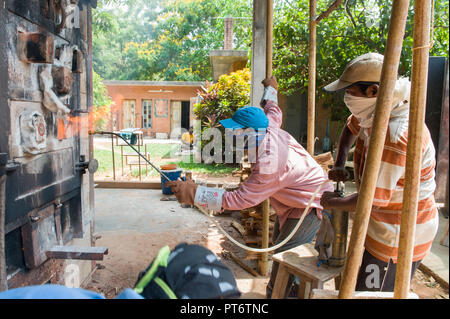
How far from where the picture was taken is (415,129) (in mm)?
1453

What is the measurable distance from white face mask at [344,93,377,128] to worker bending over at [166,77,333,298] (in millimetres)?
834

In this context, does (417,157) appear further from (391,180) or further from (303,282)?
(303,282)

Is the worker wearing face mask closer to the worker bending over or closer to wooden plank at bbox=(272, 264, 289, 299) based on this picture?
wooden plank at bbox=(272, 264, 289, 299)

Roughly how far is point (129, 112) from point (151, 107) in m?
1.47

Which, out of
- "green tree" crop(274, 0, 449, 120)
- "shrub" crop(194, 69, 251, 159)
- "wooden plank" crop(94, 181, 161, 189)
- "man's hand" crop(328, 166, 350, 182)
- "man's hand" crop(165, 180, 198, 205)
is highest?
"green tree" crop(274, 0, 449, 120)

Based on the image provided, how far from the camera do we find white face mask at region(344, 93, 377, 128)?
2105 millimetres

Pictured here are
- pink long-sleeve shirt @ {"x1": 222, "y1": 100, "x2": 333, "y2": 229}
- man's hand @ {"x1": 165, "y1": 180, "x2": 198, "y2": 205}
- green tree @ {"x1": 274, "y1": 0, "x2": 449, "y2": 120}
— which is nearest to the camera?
pink long-sleeve shirt @ {"x1": 222, "y1": 100, "x2": 333, "y2": 229}

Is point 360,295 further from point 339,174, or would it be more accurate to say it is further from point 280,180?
point 280,180

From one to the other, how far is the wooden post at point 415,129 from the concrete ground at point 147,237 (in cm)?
118

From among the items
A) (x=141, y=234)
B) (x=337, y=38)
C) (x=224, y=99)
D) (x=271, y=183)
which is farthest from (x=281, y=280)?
(x=224, y=99)

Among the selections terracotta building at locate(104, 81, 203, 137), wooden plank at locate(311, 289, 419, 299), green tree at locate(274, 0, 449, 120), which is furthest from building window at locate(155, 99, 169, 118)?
wooden plank at locate(311, 289, 419, 299)

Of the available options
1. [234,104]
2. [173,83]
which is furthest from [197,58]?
[234,104]

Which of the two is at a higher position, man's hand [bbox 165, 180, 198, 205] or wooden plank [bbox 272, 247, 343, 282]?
man's hand [bbox 165, 180, 198, 205]
